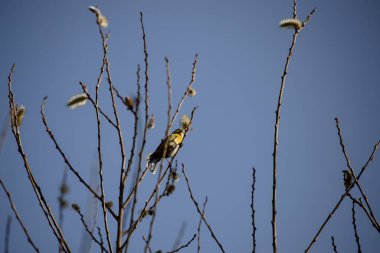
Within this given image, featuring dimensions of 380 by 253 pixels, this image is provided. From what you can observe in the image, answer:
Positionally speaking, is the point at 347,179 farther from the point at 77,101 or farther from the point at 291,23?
the point at 77,101

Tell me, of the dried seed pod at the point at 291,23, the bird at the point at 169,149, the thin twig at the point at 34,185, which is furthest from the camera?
the bird at the point at 169,149

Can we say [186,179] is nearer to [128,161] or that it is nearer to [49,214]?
[128,161]

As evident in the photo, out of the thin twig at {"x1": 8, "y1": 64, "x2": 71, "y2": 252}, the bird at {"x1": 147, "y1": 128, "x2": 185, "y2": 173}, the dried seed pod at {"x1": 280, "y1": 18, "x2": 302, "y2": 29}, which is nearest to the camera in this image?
the thin twig at {"x1": 8, "y1": 64, "x2": 71, "y2": 252}

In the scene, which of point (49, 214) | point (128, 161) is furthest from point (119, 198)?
point (49, 214)

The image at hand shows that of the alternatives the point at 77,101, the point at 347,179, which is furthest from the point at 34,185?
the point at 347,179

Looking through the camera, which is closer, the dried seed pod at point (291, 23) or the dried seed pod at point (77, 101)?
the dried seed pod at point (77, 101)

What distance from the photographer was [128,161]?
2.33 metres

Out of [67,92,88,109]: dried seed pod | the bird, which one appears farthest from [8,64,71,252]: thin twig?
the bird

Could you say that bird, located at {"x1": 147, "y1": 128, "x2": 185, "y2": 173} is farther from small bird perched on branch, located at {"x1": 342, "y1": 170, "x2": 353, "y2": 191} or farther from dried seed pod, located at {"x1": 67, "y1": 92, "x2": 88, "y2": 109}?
small bird perched on branch, located at {"x1": 342, "y1": 170, "x2": 353, "y2": 191}

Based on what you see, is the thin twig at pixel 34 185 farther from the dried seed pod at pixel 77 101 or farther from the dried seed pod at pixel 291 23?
the dried seed pod at pixel 291 23

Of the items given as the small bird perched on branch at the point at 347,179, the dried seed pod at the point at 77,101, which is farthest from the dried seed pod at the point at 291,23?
the dried seed pod at the point at 77,101

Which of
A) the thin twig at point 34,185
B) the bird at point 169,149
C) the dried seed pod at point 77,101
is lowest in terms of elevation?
the thin twig at point 34,185

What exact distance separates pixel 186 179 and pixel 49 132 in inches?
44.1

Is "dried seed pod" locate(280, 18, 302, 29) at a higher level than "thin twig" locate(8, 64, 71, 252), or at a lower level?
higher
